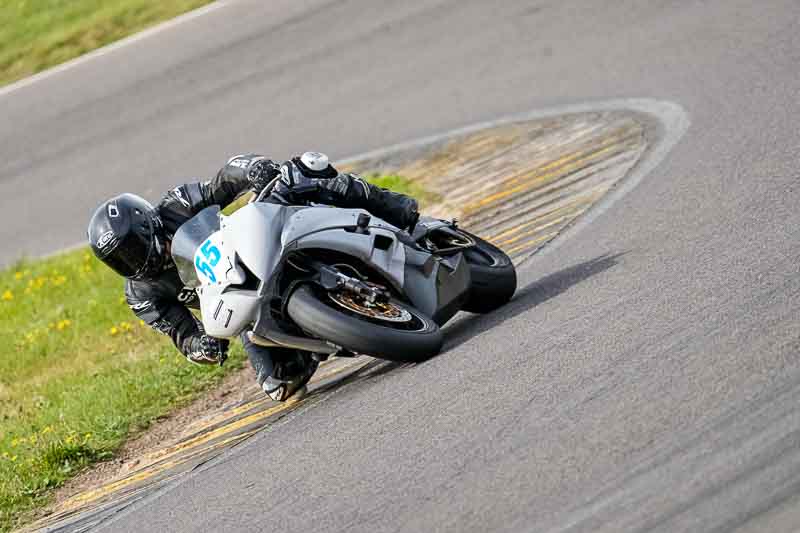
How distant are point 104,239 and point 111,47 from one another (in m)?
9.42

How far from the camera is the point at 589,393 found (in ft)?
17.7

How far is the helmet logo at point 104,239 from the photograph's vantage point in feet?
23.1

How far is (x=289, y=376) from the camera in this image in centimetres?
736

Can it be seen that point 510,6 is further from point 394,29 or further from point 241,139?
point 241,139

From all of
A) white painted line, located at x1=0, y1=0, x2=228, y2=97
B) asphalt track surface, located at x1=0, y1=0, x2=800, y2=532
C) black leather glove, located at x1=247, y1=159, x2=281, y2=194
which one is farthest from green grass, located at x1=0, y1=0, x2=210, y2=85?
black leather glove, located at x1=247, y1=159, x2=281, y2=194

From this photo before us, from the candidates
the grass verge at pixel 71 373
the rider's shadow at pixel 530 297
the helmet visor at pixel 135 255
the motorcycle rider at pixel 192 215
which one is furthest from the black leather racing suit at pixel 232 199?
the grass verge at pixel 71 373

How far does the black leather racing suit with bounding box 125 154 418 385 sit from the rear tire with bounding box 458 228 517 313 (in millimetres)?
446

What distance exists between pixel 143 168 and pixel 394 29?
2.98 meters

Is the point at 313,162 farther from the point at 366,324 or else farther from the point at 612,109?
the point at 612,109

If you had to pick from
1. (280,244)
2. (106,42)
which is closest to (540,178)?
(280,244)

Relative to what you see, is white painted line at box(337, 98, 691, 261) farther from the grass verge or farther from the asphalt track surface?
the grass verge

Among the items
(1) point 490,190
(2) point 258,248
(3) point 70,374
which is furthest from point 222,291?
(1) point 490,190

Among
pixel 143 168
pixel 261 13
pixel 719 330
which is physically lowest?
pixel 143 168

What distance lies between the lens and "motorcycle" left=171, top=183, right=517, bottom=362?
644cm
